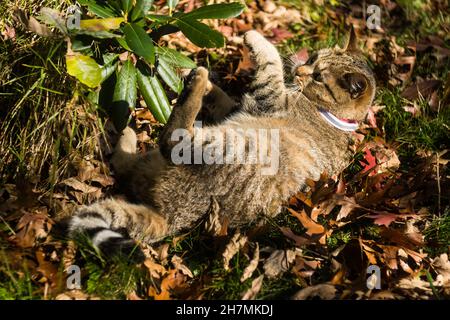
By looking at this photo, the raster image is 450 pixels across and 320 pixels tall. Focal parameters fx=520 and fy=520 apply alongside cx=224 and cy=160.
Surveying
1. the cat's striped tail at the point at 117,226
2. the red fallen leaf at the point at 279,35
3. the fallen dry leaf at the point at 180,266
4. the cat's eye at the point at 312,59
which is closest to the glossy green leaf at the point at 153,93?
the cat's striped tail at the point at 117,226

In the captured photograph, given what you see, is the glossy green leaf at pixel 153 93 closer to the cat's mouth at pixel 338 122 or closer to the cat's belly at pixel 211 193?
the cat's belly at pixel 211 193

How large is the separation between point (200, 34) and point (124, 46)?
1.49ft

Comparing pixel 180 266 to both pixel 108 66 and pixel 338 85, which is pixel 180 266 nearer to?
pixel 108 66

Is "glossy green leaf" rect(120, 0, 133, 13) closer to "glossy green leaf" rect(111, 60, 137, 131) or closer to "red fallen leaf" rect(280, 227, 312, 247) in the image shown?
"glossy green leaf" rect(111, 60, 137, 131)

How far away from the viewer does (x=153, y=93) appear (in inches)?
127

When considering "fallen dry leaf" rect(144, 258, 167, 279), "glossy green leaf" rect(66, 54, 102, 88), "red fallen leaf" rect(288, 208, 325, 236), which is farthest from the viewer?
"red fallen leaf" rect(288, 208, 325, 236)

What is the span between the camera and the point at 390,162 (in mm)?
3723

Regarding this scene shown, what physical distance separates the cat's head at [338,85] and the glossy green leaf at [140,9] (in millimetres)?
1288

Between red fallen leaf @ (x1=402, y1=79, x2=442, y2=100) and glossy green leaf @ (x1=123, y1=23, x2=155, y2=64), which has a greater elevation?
glossy green leaf @ (x1=123, y1=23, x2=155, y2=64)

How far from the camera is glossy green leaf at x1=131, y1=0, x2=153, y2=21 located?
304 centimetres

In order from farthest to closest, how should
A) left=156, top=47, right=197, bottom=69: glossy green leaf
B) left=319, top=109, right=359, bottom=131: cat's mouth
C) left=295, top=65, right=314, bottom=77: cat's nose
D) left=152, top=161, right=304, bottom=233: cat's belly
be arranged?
left=295, top=65, right=314, bottom=77: cat's nose → left=319, top=109, right=359, bottom=131: cat's mouth → left=156, top=47, right=197, bottom=69: glossy green leaf → left=152, top=161, right=304, bottom=233: cat's belly

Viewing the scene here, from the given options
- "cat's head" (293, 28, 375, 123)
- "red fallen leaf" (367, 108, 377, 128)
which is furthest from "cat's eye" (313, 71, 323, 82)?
"red fallen leaf" (367, 108, 377, 128)

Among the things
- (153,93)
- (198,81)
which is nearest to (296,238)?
(198,81)

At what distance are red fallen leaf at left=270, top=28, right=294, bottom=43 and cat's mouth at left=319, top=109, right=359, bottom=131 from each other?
40.8 inches
